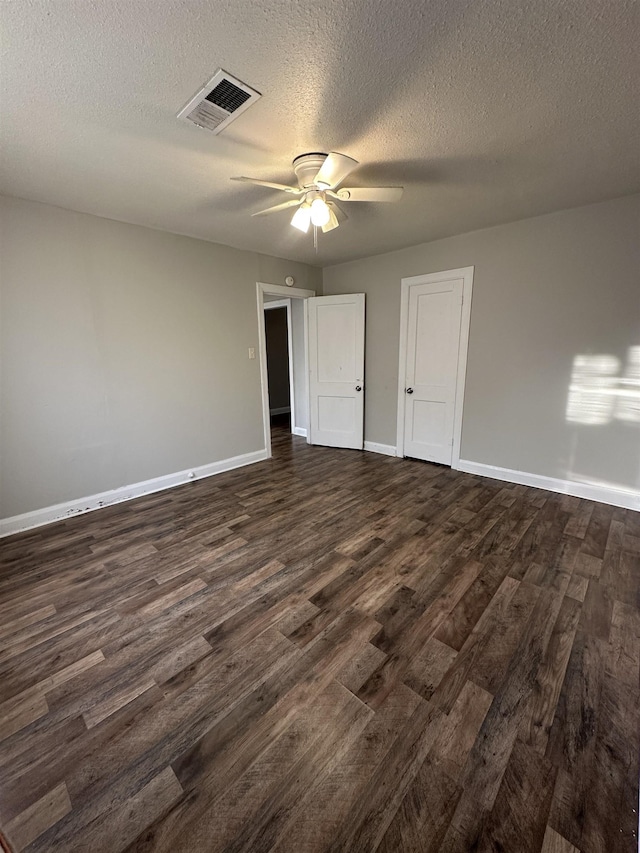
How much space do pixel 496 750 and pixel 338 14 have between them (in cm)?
270

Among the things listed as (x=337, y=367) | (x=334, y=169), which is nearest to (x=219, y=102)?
(x=334, y=169)

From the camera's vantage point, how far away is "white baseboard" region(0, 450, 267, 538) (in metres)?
2.81

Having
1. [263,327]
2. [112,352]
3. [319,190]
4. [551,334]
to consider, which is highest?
[319,190]

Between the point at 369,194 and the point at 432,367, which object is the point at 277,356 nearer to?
the point at 432,367

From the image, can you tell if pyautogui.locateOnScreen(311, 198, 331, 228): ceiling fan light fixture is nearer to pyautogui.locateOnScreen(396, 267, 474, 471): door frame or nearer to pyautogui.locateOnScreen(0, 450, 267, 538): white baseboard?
pyautogui.locateOnScreen(396, 267, 474, 471): door frame

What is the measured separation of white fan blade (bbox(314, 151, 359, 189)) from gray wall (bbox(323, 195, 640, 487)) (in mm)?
2216

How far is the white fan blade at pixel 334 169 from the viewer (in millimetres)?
1742

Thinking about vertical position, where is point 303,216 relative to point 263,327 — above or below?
above

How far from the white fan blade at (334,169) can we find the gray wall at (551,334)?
2.22 meters

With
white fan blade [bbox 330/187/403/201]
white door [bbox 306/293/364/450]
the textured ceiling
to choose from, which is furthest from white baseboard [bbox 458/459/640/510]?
white fan blade [bbox 330/187/403/201]

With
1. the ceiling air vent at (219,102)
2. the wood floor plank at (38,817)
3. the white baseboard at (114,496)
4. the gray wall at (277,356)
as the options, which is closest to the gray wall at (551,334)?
the ceiling air vent at (219,102)

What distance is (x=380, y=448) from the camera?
15.4ft

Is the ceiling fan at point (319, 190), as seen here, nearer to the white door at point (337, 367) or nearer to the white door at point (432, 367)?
the white door at point (432, 367)

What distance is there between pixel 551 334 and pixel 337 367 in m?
2.46
